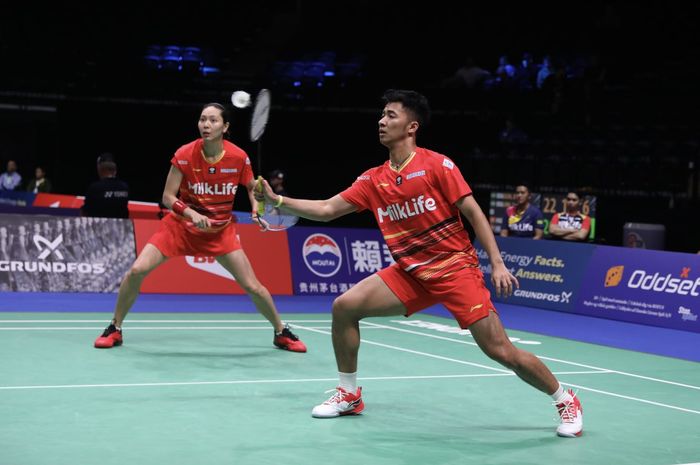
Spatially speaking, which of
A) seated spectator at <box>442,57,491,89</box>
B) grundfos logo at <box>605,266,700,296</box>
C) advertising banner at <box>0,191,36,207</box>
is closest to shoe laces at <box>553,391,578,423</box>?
grundfos logo at <box>605,266,700,296</box>

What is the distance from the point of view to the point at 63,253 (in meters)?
13.4

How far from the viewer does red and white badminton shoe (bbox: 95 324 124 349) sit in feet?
29.7

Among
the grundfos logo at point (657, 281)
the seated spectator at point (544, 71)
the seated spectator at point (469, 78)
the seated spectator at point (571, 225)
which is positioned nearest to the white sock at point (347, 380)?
the grundfos logo at point (657, 281)

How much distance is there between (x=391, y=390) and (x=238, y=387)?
43.1 inches

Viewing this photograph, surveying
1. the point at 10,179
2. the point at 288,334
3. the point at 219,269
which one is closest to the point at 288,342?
the point at 288,334

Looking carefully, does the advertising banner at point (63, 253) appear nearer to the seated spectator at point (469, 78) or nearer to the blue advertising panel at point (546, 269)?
the blue advertising panel at point (546, 269)

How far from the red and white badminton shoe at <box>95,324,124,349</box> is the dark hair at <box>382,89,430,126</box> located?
3917 millimetres

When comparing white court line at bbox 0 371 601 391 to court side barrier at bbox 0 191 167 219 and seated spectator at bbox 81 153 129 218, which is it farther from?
seated spectator at bbox 81 153 129 218

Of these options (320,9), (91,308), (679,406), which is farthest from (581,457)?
(320,9)

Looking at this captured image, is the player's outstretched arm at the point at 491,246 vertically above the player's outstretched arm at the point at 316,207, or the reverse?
the player's outstretched arm at the point at 316,207

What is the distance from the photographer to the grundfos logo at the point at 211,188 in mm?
8961

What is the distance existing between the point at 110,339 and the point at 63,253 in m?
4.61

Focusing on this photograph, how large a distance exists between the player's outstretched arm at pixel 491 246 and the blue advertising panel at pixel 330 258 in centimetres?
842

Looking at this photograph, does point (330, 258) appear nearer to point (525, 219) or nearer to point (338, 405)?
point (525, 219)
